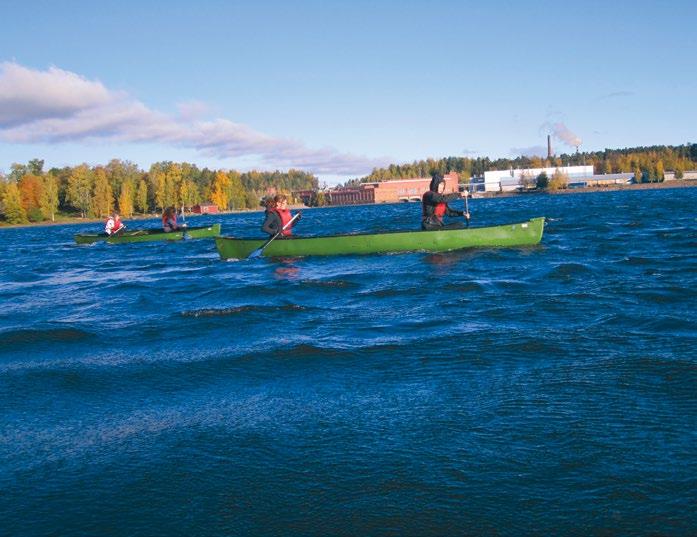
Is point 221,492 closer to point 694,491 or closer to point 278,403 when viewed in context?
point 278,403

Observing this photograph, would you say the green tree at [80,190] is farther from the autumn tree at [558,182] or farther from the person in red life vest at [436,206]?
the person in red life vest at [436,206]

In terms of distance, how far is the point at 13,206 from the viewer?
4542 inches

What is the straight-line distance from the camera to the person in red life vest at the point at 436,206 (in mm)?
18750

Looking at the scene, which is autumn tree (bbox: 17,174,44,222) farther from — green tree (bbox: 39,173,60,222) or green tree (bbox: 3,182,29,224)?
green tree (bbox: 3,182,29,224)

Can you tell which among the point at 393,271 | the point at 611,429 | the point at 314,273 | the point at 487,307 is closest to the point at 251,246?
the point at 314,273

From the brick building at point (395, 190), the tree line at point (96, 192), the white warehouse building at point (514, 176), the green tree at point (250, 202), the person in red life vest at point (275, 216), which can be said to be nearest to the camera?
the person in red life vest at point (275, 216)

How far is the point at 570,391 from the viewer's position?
564cm

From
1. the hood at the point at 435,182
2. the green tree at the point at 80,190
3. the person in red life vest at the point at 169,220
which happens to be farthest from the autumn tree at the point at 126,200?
the hood at the point at 435,182

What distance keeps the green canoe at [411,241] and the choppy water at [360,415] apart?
22.7 feet

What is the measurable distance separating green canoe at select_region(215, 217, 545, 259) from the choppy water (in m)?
6.92

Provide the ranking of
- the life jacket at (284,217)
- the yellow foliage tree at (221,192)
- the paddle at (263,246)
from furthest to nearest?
the yellow foliage tree at (221,192)
the life jacket at (284,217)
the paddle at (263,246)

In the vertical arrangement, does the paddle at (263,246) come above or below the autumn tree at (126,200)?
below

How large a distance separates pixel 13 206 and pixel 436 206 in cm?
11368

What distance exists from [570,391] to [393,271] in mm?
9975
